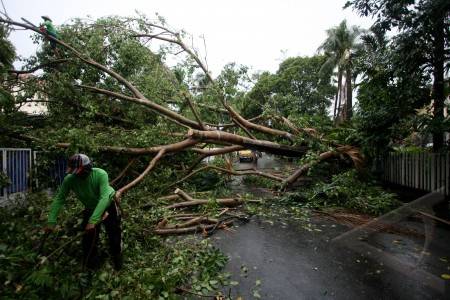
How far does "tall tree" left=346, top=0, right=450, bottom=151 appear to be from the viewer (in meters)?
5.26

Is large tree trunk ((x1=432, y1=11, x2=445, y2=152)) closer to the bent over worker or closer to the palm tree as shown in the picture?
the bent over worker

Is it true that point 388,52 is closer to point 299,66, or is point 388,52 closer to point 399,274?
point 399,274

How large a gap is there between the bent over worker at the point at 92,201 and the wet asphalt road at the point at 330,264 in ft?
5.21

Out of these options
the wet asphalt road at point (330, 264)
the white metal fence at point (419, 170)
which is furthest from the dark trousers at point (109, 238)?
the white metal fence at point (419, 170)

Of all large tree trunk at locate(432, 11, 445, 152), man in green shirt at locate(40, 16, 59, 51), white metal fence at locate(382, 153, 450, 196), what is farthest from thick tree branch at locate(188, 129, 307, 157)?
man in green shirt at locate(40, 16, 59, 51)

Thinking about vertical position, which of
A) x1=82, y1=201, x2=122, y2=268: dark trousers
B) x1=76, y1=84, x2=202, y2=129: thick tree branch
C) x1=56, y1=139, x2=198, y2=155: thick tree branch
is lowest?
x1=82, y1=201, x2=122, y2=268: dark trousers

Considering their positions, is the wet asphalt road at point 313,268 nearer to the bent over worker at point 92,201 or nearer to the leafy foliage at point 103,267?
the leafy foliage at point 103,267

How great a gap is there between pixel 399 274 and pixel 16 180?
24.4 ft

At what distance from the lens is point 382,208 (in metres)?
6.05

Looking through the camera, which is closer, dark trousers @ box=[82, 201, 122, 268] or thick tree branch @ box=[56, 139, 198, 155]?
dark trousers @ box=[82, 201, 122, 268]

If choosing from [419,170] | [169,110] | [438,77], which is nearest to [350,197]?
[419,170]

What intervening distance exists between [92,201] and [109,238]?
53 centimetres

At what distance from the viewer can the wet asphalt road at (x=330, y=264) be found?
3.07m

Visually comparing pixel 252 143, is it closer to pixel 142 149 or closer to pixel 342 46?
pixel 142 149
